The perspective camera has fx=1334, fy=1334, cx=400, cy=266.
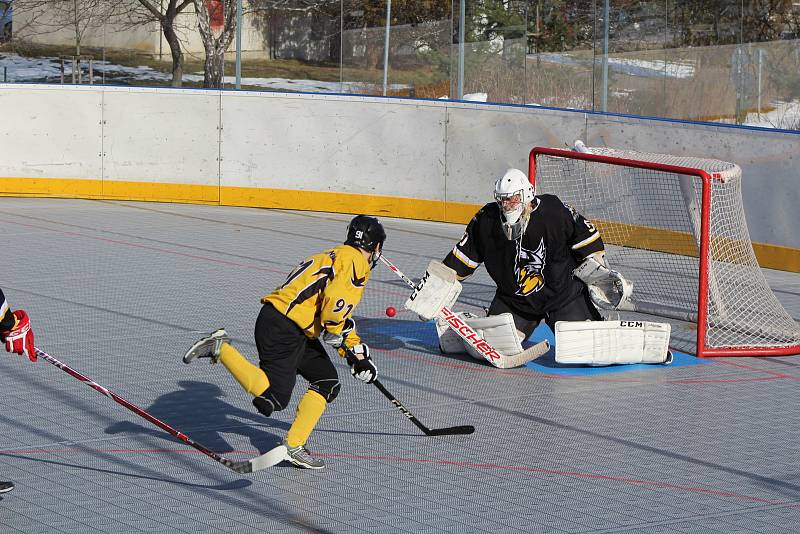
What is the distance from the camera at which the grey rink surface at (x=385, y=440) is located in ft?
16.6

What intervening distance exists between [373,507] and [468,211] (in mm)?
8250

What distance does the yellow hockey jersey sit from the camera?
5.41 meters

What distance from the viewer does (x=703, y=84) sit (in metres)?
12.2

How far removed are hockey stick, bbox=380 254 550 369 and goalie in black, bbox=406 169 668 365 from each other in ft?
0.12

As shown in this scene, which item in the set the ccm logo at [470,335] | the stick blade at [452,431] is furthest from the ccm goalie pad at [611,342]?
the stick blade at [452,431]

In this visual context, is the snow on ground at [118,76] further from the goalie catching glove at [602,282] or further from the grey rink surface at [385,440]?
the goalie catching glove at [602,282]

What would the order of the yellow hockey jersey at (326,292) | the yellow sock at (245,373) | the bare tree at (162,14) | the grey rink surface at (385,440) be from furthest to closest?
the bare tree at (162,14) → the yellow sock at (245,373) → the yellow hockey jersey at (326,292) → the grey rink surface at (385,440)

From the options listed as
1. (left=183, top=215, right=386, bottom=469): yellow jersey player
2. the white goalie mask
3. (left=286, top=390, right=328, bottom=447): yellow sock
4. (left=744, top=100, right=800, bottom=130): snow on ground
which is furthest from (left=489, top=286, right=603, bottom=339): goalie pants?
(left=744, top=100, right=800, bottom=130): snow on ground

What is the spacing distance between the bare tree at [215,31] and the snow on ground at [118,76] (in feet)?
0.43

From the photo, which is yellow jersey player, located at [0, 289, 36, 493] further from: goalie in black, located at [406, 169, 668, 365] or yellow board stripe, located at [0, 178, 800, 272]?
yellow board stripe, located at [0, 178, 800, 272]

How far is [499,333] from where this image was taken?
758cm

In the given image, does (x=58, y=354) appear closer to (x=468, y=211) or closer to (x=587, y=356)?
(x=587, y=356)

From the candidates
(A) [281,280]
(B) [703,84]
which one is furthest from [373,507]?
(B) [703,84]

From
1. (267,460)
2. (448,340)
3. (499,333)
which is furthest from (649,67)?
(267,460)
